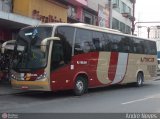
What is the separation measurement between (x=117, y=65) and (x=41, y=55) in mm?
6610

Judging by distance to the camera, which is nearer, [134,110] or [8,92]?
[134,110]

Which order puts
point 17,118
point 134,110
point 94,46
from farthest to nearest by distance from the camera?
point 94,46
point 134,110
point 17,118

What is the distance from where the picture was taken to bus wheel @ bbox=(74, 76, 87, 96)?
1864cm

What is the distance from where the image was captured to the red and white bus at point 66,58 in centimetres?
1712

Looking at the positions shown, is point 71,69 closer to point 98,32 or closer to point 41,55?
point 41,55

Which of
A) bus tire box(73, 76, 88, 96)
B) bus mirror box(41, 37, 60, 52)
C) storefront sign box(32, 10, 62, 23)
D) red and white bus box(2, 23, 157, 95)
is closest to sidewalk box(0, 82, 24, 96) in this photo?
red and white bus box(2, 23, 157, 95)

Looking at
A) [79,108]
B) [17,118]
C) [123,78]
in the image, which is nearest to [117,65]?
[123,78]

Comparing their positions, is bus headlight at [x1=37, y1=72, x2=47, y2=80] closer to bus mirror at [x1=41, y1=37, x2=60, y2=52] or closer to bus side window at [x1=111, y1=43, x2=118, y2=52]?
bus mirror at [x1=41, y1=37, x2=60, y2=52]

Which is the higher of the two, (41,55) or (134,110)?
(41,55)

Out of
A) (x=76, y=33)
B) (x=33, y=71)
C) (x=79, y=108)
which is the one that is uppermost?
(x=76, y=33)

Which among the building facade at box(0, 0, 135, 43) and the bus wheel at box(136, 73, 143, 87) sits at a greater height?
the building facade at box(0, 0, 135, 43)

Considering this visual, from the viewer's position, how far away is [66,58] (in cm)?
1789

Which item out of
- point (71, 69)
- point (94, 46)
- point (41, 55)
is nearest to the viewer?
point (41, 55)

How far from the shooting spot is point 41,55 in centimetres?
1711
